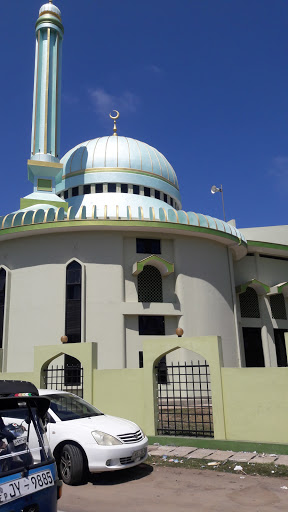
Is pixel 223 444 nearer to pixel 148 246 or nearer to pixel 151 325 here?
pixel 151 325

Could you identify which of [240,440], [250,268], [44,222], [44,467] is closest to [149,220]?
[44,222]

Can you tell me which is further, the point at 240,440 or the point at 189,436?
the point at 189,436

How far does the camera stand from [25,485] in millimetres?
3209

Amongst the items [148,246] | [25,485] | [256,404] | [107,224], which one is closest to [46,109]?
[107,224]

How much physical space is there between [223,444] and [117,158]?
1719cm

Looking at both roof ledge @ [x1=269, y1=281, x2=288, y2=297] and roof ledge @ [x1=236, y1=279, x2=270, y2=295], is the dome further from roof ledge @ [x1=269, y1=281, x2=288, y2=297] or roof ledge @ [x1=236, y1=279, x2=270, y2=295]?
roof ledge @ [x1=269, y1=281, x2=288, y2=297]

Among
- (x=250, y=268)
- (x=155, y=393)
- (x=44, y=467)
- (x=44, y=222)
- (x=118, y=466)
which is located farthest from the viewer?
(x=250, y=268)

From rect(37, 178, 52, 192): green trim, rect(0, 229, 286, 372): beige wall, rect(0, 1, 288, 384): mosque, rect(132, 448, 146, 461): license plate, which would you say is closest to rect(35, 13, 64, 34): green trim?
rect(0, 1, 288, 384): mosque

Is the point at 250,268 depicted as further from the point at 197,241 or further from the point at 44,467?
the point at 44,467

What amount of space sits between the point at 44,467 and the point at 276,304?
2027 cm

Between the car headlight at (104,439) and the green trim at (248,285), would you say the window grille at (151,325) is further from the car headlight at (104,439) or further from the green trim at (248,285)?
the car headlight at (104,439)

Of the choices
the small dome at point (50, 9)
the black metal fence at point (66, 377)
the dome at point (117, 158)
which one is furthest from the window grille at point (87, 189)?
the black metal fence at point (66, 377)

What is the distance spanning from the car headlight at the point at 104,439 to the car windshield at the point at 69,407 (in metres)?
0.75

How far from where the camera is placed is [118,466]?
6070 millimetres
